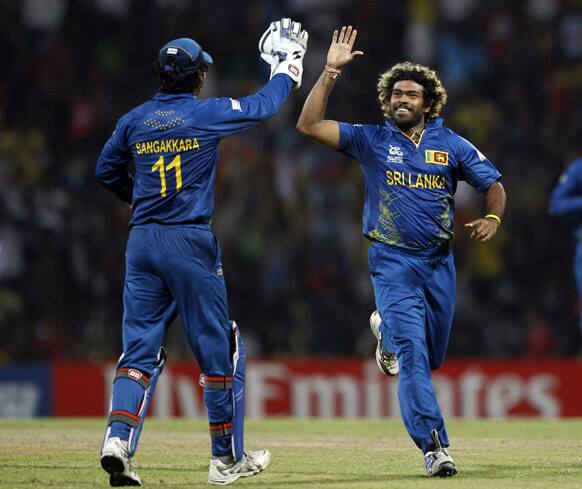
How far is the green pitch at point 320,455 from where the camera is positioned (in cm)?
638

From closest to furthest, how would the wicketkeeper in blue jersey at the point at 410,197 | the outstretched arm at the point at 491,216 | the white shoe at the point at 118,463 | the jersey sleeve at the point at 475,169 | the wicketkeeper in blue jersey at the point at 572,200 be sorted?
the white shoe at the point at 118,463 < the outstretched arm at the point at 491,216 < the wicketkeeper in blue jersey at the point at 410,197 < the jersey sleeve at the point at 475,169 < the wicketkeeper in blue jersey at the point at 572,200

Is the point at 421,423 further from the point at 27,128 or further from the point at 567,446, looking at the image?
the point at 27,128

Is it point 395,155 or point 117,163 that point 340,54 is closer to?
point 395,155

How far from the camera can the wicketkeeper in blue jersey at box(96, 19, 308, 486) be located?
620 cm

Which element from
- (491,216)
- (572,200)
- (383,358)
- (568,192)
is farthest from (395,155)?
(568,192)

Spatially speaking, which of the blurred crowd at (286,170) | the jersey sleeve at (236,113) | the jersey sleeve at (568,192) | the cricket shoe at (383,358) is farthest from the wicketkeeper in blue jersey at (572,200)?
the jersey sleeve at (236,113)

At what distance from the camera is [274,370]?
14.0 meters

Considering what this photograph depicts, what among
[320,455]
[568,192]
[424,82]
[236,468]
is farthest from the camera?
[568,192]

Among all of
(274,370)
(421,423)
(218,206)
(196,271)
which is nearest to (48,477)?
(196,271)

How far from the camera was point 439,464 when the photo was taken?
652 centimetres

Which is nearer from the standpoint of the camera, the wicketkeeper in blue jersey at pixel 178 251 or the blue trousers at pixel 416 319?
the wicketkeeper in blue jersey at pixel 178 251

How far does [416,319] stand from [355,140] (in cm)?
110

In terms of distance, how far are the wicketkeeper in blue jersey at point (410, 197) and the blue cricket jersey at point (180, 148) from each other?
825 millimetres

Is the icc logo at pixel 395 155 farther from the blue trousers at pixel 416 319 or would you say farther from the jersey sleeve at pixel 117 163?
the jersey sleeve at pixel 117 163
